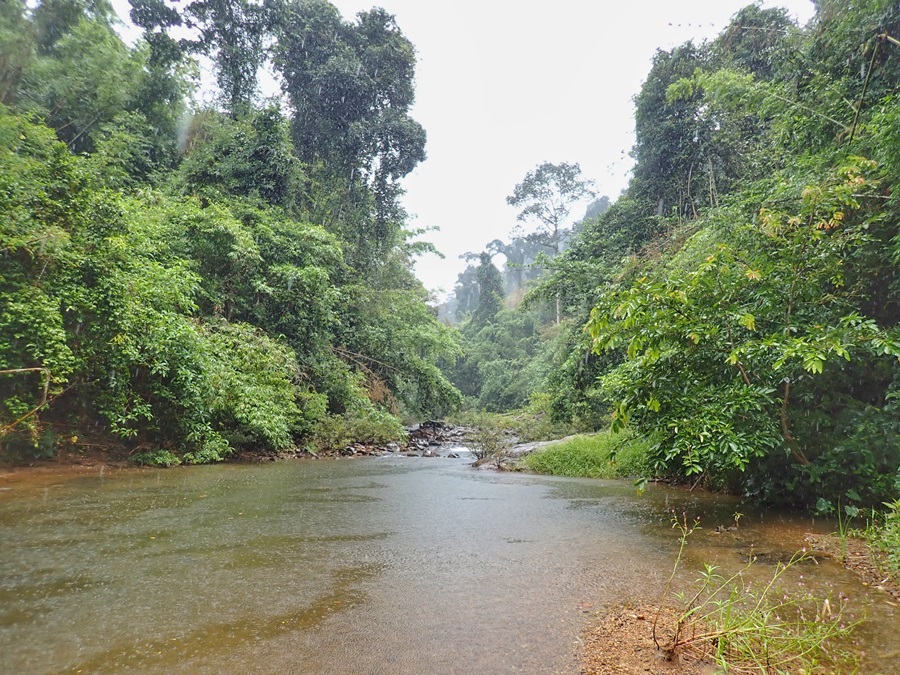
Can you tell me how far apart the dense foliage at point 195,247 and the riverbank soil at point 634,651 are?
7615 mm

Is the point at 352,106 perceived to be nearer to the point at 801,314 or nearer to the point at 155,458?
the point at 155,458

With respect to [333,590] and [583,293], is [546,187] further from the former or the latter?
[333,590]

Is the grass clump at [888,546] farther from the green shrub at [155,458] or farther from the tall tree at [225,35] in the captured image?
the tall tree at [225,35]

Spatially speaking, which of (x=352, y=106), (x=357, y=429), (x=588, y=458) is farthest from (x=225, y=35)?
(x=588, y=458)

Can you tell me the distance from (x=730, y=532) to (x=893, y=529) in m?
1.33

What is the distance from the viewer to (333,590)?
3207mm

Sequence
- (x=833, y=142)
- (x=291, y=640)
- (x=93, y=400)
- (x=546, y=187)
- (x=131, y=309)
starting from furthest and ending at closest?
(x=546, y=187) < (x=93, y=400) < (x=131, y=309) < (x=833, y=142) < (x=291, y=640)

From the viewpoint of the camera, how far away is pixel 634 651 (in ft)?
7.75

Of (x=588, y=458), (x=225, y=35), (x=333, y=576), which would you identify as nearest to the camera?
(x=333, y=576)

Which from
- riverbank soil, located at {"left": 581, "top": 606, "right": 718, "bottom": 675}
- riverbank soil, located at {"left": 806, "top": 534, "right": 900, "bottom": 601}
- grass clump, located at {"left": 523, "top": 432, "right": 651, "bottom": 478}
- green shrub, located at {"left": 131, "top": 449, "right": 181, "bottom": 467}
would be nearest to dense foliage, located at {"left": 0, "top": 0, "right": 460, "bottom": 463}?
green shrub, located at {"left": 131, "top": 449, "right": 181, "bottom": 467}

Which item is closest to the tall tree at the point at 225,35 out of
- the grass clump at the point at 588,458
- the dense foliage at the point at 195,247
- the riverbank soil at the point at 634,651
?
the dense foliage at the point at 195,247

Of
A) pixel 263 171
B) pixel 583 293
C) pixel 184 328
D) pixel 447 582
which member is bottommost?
pixel 447 582

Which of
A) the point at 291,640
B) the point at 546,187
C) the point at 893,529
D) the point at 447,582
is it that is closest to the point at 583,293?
the point at 893,529

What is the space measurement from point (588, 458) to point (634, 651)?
813 centimetres
